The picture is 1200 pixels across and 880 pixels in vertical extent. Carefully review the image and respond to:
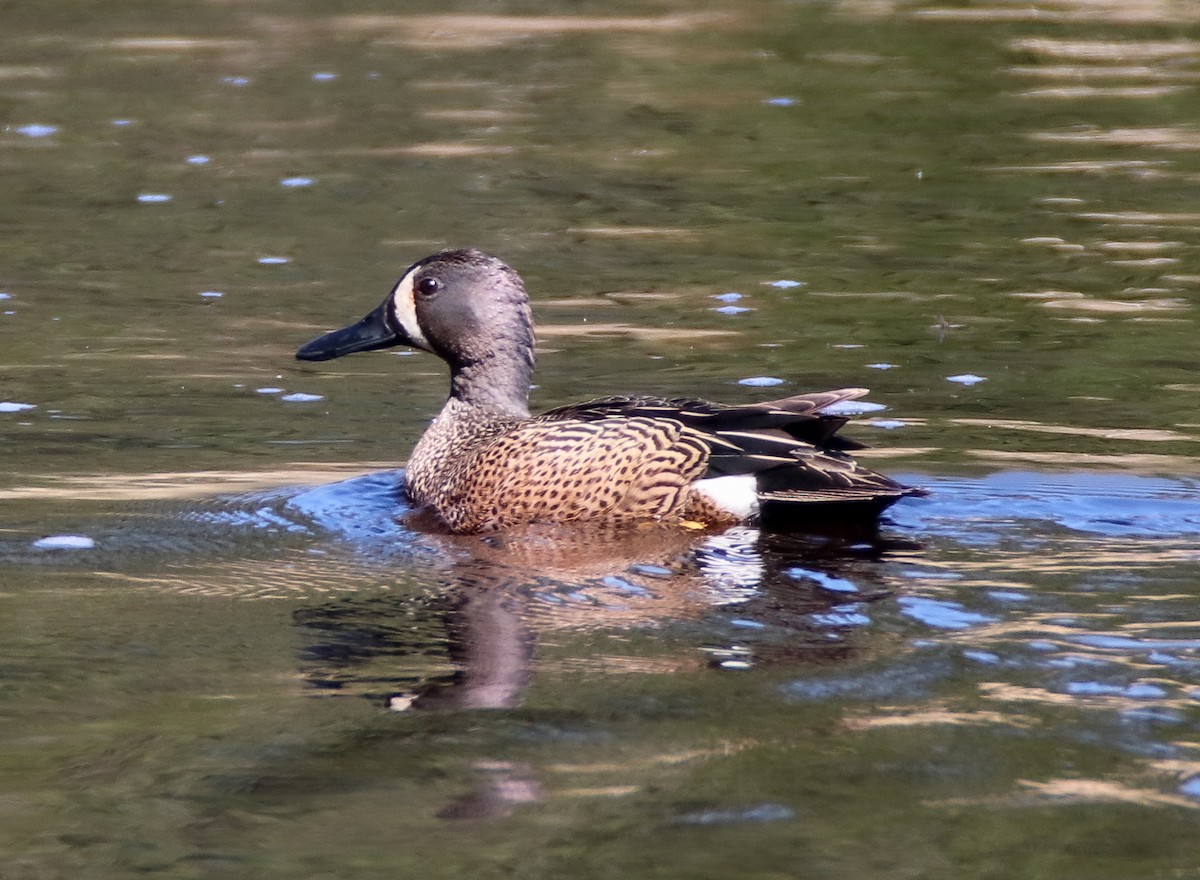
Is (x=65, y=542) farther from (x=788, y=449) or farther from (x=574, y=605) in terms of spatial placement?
(x=788, y=449)

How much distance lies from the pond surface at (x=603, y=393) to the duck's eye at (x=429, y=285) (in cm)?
71

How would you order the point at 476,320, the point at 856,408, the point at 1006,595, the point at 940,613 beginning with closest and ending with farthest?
the point at 940,613 < the point at 1006,595 < the point at 476,320 < the point at 856,408

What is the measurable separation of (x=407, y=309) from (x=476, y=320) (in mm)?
325

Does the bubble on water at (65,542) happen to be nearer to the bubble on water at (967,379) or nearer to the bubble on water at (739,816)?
the bubble on water at (739,816)

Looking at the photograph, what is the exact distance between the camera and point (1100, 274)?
11.1m

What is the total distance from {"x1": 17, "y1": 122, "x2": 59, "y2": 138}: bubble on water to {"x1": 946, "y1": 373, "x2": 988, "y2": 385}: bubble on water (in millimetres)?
8518

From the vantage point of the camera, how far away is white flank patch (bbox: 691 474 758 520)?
7.25 meters

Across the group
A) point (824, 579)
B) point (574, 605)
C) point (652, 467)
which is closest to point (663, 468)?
point (652, 467)

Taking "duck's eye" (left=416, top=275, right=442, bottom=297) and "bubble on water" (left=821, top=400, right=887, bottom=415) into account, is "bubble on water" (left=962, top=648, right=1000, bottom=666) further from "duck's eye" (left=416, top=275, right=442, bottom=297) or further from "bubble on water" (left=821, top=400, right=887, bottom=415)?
"duck's eye" (left=416, top=275, right=442, bottom=297)

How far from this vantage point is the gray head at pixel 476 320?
848cm

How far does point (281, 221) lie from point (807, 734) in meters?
8.55

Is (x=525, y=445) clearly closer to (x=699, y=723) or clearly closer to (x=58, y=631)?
(x=58, y=631)

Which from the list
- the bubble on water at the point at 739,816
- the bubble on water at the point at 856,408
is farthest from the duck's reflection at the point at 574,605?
the bubble on water at the point at 856,408

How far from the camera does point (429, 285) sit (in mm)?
8523
